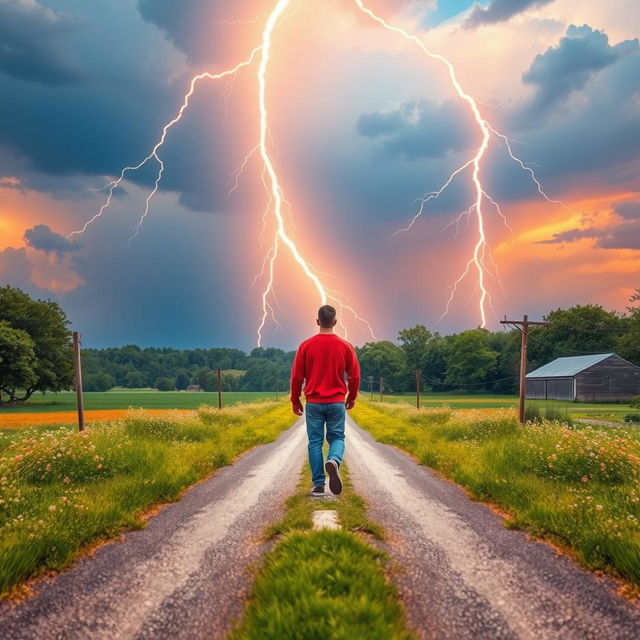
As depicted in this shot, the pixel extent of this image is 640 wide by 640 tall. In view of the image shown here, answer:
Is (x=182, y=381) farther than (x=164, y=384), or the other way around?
(x=182, y=381)

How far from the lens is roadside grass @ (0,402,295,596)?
15.1ft

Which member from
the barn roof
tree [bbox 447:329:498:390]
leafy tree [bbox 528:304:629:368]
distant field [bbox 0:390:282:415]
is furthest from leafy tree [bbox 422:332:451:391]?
distant field [bbox 0:390:282:415]

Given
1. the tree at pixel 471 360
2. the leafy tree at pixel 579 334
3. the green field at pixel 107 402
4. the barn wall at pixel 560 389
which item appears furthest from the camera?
the tree at pixel 471 360

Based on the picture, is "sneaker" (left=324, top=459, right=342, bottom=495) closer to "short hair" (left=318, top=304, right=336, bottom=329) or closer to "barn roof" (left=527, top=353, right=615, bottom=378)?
"short hair" (left=318, top=304, right=336, bottom=329)

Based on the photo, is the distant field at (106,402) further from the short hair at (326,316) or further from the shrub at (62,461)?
the short hair at (326,316)

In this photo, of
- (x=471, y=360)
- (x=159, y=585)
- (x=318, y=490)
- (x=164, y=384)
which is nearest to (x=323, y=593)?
(x=159, y=585)

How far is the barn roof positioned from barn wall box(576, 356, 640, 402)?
26.8 inches

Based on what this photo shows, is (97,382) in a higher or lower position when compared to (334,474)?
lower

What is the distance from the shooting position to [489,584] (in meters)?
4.06

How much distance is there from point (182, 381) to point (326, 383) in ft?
556

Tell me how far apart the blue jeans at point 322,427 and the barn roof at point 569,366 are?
6676 centimetres

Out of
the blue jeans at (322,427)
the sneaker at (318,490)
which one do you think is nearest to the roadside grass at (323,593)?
the blue jeans at (322,427)

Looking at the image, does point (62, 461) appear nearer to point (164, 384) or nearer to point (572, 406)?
point (572, 406)

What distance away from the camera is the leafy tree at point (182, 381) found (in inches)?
6545
